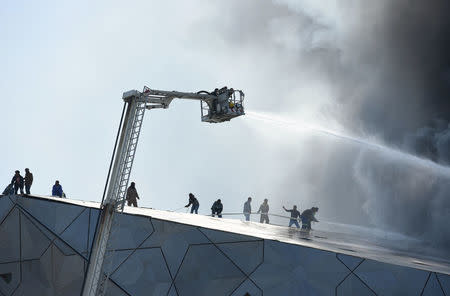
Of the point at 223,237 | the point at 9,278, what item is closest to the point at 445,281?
the point at 223,237

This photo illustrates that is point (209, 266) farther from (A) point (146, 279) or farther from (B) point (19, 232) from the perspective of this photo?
(B) point (19, 232)

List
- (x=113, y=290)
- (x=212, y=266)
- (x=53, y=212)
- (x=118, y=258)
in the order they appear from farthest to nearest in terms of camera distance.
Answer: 1. (x=53, y=212)
2. (x=118, y=258)
3. (x=212, y=266)
4. (x=113, y=290)

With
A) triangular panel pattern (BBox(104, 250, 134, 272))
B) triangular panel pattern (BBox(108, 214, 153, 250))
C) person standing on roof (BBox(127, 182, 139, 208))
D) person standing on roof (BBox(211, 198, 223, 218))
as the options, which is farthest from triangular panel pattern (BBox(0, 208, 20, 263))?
person standing on roof (BBox(211, 198, 223, 218))

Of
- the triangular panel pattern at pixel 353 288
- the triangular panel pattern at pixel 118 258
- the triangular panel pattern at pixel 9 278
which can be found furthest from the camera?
the triangular panel pattern at pixel 9 278

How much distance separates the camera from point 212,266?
17953mm

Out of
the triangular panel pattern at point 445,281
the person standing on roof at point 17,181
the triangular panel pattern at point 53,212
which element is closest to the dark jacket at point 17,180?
the person standing on roof at point 17,181

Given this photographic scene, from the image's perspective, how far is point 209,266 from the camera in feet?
58.9

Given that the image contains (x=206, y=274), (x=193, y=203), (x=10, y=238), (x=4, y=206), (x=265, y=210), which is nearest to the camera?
(x=206, y=274)

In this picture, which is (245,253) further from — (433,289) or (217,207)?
(217,207)

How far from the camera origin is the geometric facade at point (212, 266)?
17.2m

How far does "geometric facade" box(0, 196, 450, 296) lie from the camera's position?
17188mm

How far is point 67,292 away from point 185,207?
1288 cm

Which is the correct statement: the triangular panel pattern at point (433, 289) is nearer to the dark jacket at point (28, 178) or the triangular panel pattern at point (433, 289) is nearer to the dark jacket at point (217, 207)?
the dark jacket at point (217, 207)

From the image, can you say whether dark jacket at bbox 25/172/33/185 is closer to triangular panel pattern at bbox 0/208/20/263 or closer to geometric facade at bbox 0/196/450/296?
triangular panel pattern at bbox 0/208/20/263
